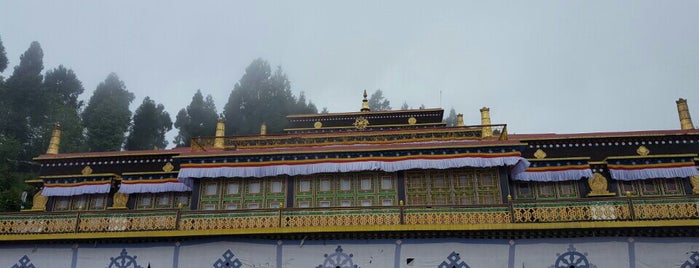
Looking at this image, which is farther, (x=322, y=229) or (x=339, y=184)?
(x=339, y=184)

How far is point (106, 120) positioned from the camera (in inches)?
1673

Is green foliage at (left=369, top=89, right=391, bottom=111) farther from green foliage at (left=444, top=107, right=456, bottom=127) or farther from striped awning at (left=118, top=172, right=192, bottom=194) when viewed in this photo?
striped awning at (left=118, top=172, right=192, bottom=194)

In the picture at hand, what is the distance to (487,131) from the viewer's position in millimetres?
17484

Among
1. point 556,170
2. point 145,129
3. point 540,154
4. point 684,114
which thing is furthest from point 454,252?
point 145,129

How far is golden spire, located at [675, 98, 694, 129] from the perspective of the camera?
19281 millimetres

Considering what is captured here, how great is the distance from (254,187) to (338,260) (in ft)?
14.4

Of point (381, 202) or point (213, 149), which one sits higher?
point (213, 149)

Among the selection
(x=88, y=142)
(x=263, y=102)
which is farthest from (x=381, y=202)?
(x=88, y=142)

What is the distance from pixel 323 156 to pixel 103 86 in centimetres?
4072

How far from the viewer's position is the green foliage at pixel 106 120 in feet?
137

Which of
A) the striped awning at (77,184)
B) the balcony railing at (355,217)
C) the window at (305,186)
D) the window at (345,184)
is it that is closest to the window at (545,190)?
the balcony railing at (355,217)

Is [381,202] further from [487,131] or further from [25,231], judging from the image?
[25,231]

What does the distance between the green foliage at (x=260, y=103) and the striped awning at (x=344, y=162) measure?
978 inches

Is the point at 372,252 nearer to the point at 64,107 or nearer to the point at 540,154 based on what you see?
the point at 540,154
